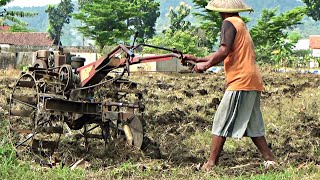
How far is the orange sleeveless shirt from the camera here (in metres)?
5.50

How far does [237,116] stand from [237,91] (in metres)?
0.25

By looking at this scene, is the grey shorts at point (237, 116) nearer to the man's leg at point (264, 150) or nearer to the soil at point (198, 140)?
the man's leg at point (264, 150)

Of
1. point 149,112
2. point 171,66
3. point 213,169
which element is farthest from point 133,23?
point 213,169

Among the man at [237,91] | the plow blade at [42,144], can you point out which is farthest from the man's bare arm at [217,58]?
the plow blade at [42,144]

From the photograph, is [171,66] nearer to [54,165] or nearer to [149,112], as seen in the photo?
[149,112]

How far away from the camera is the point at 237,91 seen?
5520 mm

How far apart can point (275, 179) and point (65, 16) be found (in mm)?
93373

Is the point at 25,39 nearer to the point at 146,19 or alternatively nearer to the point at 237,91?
the point at 146,19

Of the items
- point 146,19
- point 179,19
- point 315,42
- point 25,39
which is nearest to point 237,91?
point 179,19

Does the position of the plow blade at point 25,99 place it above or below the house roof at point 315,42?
below

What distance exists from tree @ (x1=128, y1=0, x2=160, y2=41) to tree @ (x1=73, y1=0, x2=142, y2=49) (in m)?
19.3

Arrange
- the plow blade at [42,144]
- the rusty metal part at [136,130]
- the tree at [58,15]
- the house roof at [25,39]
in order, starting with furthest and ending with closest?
the tree at [58,15] → the house roof at [25,39] → the rusty metal part at [136,130] → the plow blade at [42,144]

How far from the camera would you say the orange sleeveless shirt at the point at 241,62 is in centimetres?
550

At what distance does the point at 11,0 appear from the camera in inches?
992
